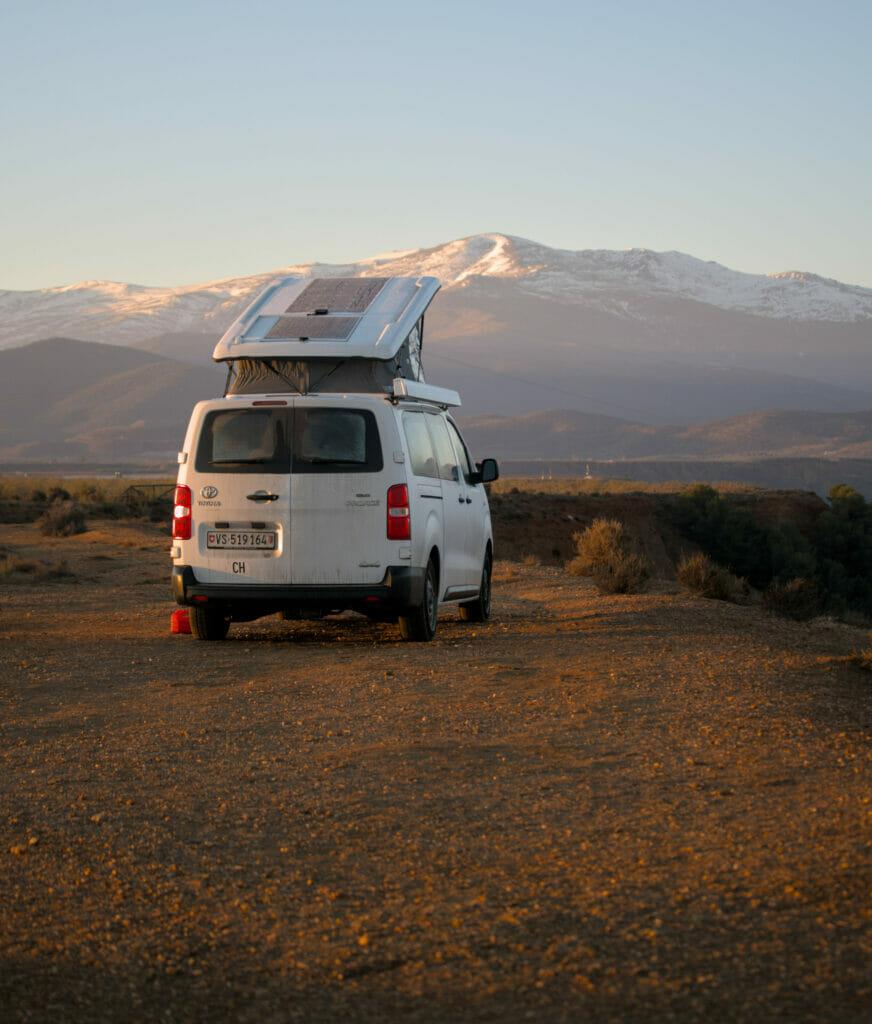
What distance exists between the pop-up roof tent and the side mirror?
2.30 ft

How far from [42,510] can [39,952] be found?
Result: 132 ft

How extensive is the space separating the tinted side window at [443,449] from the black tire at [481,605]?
1.29 meters

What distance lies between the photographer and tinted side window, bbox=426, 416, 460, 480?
12766 mm

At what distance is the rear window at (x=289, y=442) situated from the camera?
1139cm

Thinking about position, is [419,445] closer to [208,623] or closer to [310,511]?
[310,511]

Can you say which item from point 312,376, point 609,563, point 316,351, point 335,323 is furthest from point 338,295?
point 609,563

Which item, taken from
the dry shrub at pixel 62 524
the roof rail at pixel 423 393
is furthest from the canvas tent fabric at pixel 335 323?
the dry shrub at pixel 62 524

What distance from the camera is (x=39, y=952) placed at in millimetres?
4469

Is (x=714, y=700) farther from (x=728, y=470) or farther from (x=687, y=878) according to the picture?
(x=728, y=470)

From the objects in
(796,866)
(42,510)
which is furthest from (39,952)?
(42,510)

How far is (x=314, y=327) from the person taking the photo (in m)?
13.2

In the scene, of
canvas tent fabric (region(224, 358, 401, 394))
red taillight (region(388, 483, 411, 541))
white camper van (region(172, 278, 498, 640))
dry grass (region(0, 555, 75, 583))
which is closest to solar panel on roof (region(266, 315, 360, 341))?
canvas tent fabric (region(224, 358, 401, 394))

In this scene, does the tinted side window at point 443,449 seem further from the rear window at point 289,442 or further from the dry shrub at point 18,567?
the dry shrub at point 18,567

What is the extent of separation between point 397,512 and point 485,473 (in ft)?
8.22
